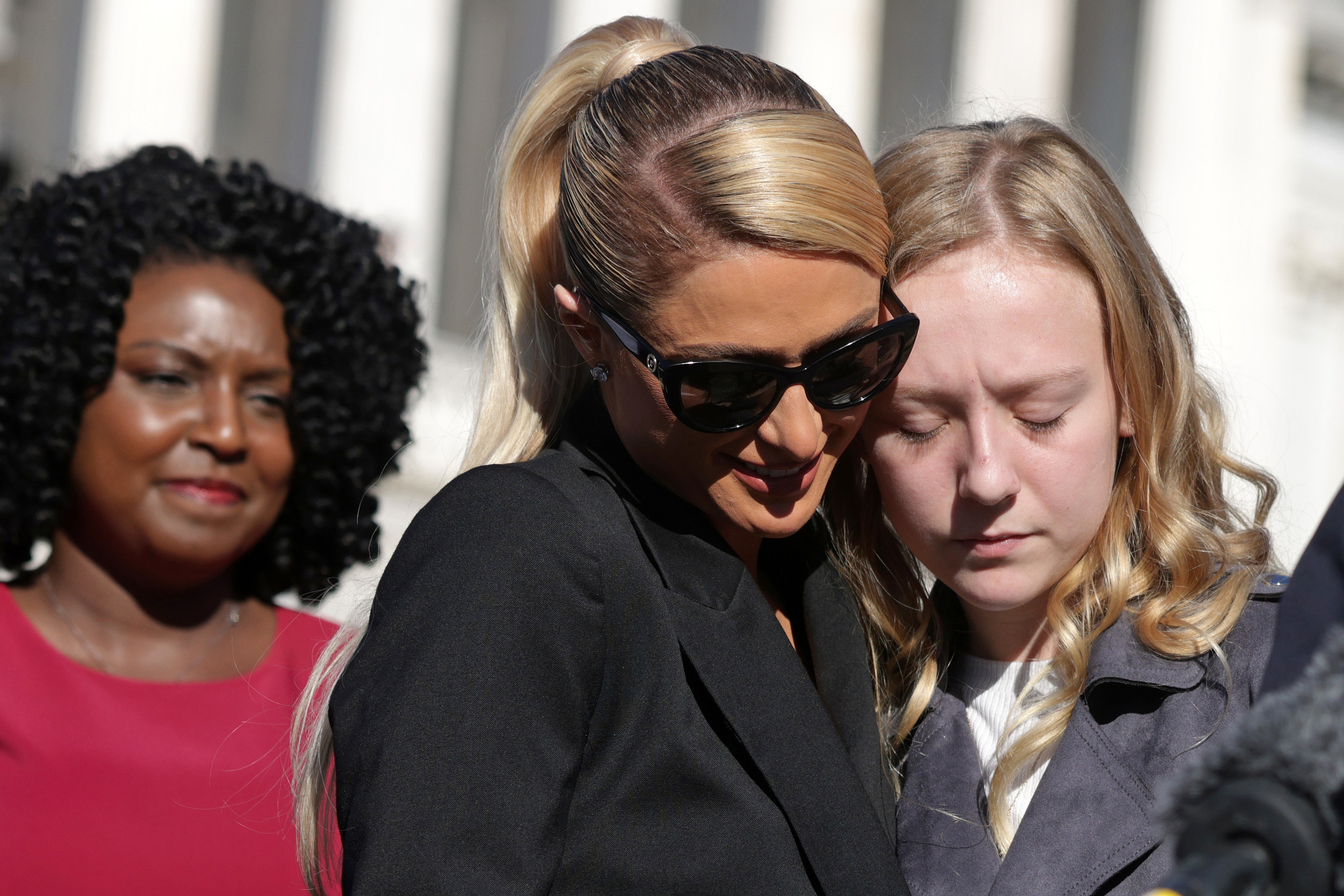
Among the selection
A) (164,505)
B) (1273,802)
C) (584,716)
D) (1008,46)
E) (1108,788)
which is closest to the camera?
(1273,802)

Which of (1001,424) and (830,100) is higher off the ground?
(830,100)

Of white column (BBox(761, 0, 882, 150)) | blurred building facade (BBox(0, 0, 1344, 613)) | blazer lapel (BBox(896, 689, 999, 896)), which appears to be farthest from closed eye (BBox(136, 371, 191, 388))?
white column (BBox(761, 0, 882, 150))

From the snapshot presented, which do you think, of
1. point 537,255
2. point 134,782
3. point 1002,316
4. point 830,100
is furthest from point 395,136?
point 1002,316

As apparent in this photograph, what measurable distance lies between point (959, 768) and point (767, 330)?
104 centimetres

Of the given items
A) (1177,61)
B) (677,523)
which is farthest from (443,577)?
(1177,61)

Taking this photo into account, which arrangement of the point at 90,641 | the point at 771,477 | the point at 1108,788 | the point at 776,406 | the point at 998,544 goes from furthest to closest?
the point at 90,641 → the point at 998,544 → the point at 1108,788 → the point at 771,477 → the point at 776,406

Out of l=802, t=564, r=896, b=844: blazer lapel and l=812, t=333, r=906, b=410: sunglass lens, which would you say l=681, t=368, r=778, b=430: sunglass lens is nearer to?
l=812, t=333, r=906, b=410: sunglass lens

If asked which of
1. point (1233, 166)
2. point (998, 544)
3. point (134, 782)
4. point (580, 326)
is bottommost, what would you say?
point (134, 782)

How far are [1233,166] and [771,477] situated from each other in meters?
16.5

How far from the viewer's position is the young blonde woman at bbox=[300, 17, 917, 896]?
198 centimetres

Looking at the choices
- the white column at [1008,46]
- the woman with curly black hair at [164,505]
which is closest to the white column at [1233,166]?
the white column at [1008,46]

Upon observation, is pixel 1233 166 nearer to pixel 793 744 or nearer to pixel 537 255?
pixel 537 255

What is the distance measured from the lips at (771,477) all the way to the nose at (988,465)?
0.32m

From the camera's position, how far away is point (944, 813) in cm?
260
